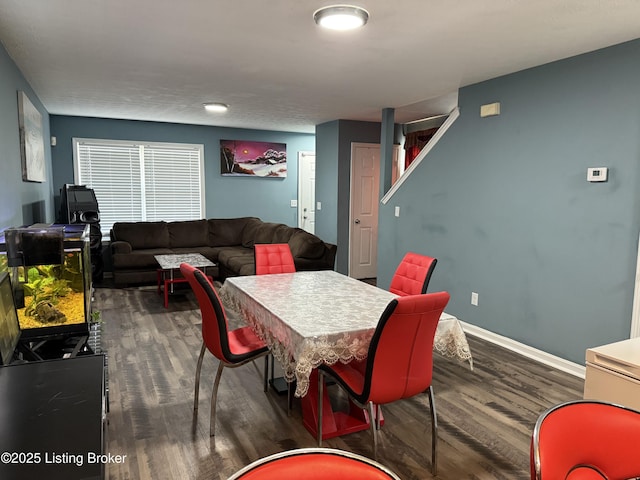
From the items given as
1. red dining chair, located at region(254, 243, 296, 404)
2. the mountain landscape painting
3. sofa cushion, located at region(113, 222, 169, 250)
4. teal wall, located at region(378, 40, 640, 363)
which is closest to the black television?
red dining chair, located at region(254, 243, 296, 404)

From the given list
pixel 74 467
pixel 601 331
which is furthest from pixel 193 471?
pixel 601 331

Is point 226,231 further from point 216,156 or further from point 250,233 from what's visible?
point 216,156

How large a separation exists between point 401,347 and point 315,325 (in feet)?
1.43

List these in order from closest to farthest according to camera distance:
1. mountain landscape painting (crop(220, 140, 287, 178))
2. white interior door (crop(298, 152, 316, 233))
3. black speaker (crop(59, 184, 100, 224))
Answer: black speaker (crop(59, 184, 100, 224)) < mountain landscape painting (crop(220, 140, 287, 178)) < white interior door (crop(298, 152, 316, 233))

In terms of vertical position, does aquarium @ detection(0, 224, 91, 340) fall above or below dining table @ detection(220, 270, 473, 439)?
above

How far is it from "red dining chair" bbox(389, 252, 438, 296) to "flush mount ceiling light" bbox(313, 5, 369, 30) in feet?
5.08

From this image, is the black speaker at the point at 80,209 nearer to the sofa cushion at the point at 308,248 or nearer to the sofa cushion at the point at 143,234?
the sofa cushion at the point at 143,234

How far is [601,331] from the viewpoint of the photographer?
10.5 feet

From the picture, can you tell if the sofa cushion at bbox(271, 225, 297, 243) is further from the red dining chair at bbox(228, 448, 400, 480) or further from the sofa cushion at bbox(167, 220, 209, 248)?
the red dining chair at bbox(228, 448, 400, 480)

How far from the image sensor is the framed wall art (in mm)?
3617

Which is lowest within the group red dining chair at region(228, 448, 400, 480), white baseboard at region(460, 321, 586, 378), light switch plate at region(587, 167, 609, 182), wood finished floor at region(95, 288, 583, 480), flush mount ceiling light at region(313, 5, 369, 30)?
wood finished floor at region(95, 288, 583, 480)

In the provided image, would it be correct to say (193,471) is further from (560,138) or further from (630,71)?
(630,71)

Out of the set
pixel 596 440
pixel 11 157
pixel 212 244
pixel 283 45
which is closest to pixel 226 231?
pixel 212 244

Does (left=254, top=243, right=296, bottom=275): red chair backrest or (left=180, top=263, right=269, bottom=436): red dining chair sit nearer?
(left=180, top=263, right=269, bottom=436): red dining chair
